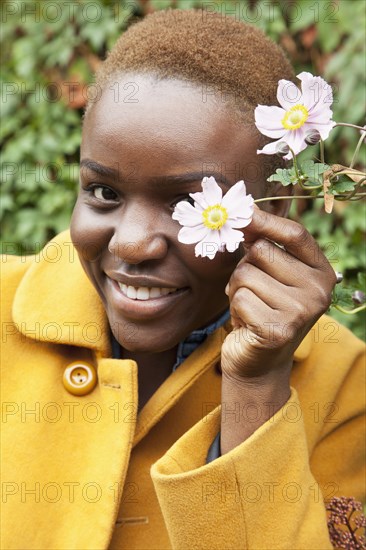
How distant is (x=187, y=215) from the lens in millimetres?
1449

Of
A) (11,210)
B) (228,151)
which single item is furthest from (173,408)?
(11,210)

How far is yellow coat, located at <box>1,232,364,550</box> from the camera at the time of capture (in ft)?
5.44

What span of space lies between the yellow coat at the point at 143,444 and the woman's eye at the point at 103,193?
300mm

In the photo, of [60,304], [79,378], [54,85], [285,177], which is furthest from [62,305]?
[54,85]

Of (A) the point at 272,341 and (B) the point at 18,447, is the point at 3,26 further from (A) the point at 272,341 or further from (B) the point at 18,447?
(A) the point at 272,341

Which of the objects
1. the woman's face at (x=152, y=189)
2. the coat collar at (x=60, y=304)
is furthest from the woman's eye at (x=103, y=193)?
the coat collar at (x=60, y=304)

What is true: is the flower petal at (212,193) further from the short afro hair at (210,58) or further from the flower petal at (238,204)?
the short afro hair at (210,58)

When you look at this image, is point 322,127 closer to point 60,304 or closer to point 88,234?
point 88,234

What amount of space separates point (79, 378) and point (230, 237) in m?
0.65

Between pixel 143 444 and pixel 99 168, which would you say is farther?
pixel 143 444

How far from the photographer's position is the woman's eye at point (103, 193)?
5.66ft

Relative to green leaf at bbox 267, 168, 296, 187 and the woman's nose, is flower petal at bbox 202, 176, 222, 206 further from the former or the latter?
the woman's nose

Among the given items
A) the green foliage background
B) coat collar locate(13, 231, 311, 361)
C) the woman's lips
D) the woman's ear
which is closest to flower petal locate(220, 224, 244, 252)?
the woman's lips

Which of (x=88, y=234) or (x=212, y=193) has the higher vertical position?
(x=212, y=193)
